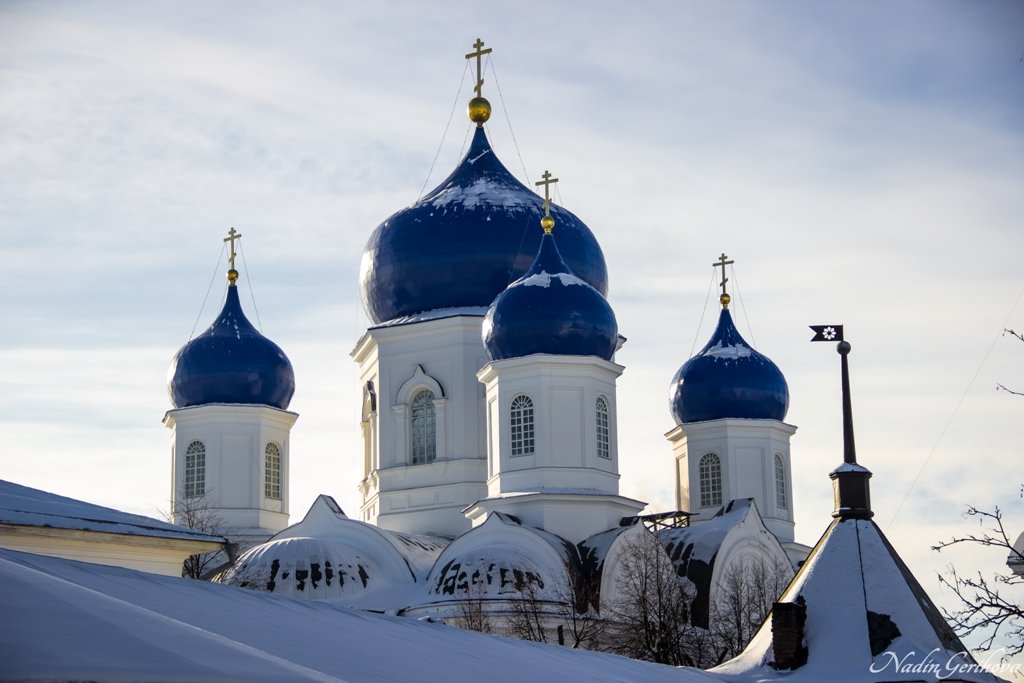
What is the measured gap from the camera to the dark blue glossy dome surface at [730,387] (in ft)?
108

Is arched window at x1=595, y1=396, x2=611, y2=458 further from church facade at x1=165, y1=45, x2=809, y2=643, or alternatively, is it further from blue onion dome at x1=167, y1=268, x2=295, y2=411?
blue onion dome at x1=167, y1=268, x2=295, y2=411

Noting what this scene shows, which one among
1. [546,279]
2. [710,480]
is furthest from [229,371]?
[710,480]

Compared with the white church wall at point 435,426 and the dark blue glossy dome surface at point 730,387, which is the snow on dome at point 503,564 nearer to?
the white church wall at point 435,426

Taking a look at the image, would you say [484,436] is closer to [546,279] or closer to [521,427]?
[521,427]

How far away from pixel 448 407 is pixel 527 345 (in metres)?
3.35

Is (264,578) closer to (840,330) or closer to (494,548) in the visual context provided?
(494,548)

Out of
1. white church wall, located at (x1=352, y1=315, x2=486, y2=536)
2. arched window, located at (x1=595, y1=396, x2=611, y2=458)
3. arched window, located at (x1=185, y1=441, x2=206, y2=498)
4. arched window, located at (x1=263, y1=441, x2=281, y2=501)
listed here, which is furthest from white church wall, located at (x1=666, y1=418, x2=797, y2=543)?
arched window, located at (x1=185, y1=441, x2=206, y2=498)

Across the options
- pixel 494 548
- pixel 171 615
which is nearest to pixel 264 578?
pixel 494 548

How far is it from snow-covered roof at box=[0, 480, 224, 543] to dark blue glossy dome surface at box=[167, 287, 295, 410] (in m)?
16.5

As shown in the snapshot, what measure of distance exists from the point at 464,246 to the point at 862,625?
15246 millimetres

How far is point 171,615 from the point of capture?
27.2 feet

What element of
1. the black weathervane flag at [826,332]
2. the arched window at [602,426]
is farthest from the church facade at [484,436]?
the black weathervane flag at [826,332]

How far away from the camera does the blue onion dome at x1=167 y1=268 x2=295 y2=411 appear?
31391mm

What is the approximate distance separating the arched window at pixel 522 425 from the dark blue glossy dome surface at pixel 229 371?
658 cm
